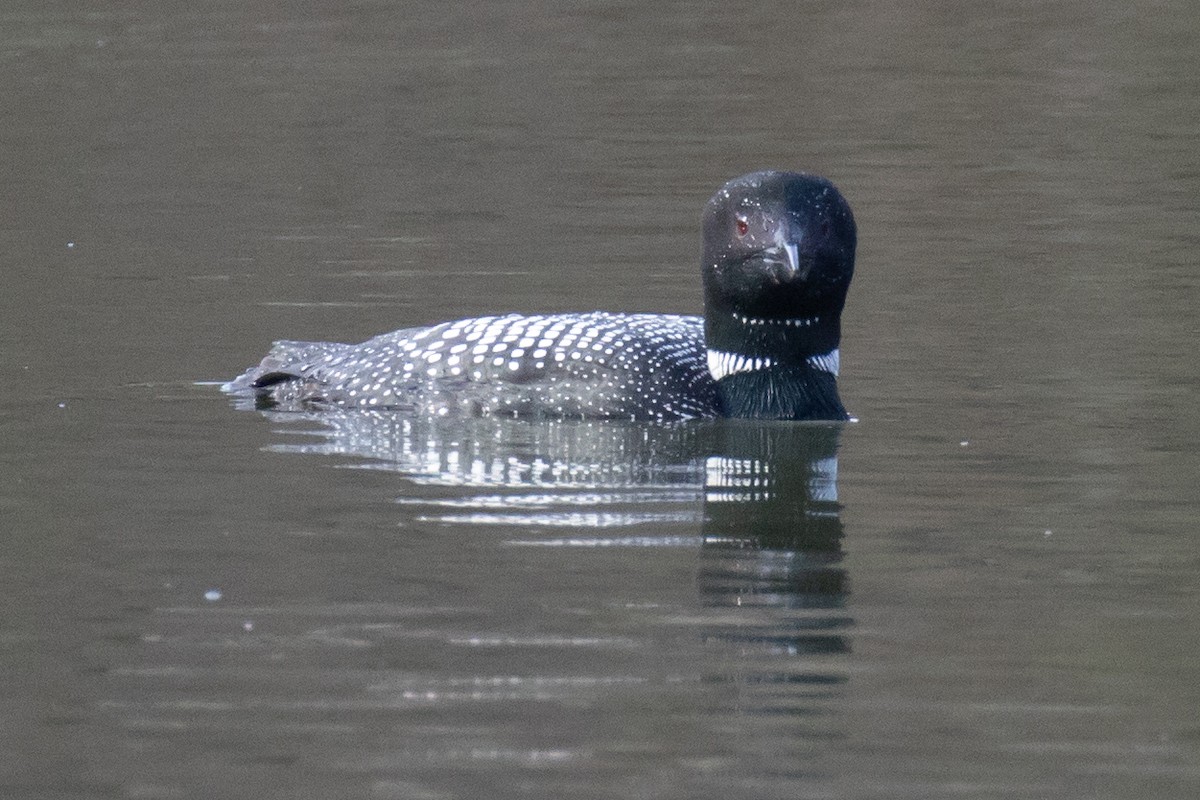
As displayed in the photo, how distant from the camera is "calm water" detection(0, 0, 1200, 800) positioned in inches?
167

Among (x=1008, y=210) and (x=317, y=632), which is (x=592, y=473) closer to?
(x=317, y=632)

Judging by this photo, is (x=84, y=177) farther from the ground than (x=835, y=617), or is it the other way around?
(x=84, y=177)

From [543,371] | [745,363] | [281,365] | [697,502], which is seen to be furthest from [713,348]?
[281,365]

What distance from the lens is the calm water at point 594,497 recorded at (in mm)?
4246

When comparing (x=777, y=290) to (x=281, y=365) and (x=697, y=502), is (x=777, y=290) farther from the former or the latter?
(x=281, y=365)

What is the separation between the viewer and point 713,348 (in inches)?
289

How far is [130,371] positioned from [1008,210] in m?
5.18

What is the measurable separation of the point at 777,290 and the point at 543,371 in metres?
0.78

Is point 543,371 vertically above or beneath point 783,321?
beneath

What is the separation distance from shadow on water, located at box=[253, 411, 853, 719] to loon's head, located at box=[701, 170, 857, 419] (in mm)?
112

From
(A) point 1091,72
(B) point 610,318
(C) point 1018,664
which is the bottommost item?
(C) point 1018,664

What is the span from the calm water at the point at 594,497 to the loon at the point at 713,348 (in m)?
0.12

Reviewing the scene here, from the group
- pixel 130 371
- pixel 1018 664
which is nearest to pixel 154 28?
pixel 130 371

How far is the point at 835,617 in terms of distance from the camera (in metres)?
5.02
